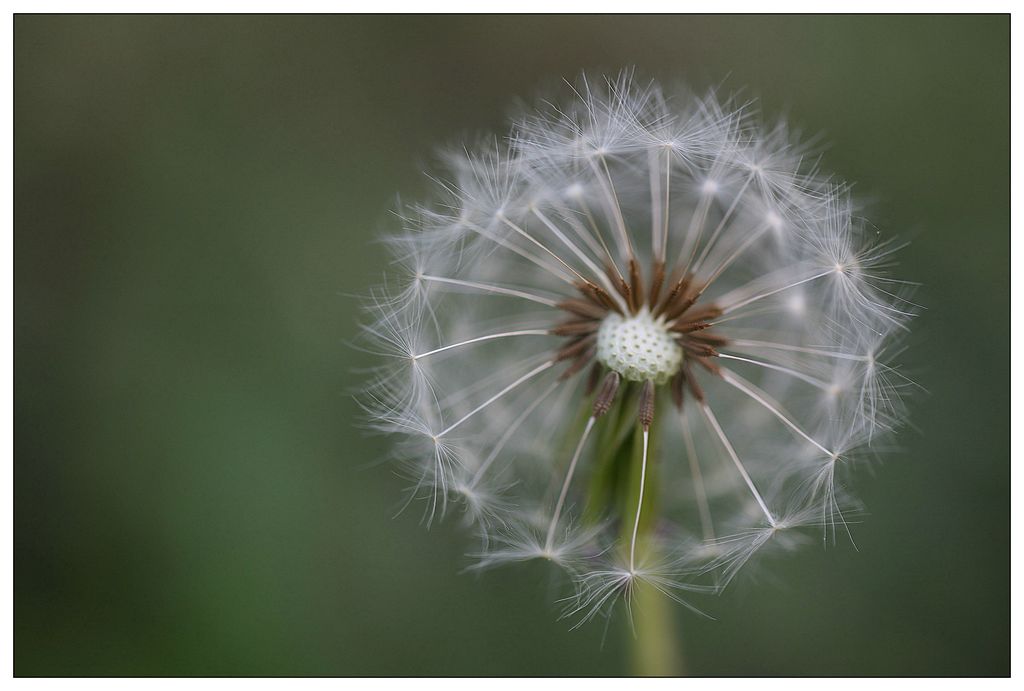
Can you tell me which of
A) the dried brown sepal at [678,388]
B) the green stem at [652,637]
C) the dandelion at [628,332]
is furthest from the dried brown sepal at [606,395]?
the green stem at [652,637]

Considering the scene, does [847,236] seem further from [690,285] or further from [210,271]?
[210,271]

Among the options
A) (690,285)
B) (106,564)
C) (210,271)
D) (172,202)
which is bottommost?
(106,564)

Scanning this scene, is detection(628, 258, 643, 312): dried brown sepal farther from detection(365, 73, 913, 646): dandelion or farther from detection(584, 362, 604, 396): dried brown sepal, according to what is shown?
detection(584, 362, 604, 396): dried brown sepal

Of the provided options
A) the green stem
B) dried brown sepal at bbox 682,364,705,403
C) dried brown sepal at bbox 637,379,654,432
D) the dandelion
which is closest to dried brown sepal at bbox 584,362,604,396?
the dandelion

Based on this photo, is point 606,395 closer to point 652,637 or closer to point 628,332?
point 628,332

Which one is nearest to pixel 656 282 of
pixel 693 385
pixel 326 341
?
pixel 693 385

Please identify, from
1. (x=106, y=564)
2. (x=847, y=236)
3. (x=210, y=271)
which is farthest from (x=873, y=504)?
(x=106, y=564)
